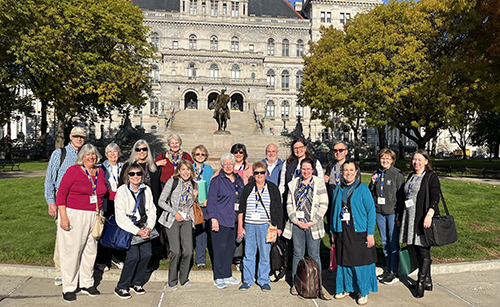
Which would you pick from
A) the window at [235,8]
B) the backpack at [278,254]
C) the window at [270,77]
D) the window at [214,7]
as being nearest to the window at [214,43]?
the window at [214,7]

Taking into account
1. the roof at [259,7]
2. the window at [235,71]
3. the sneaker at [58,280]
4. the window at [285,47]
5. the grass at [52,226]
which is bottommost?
the sneaker at [58,280]

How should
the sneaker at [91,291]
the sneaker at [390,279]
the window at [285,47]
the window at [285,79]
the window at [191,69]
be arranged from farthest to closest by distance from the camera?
the window at [285,47], the window at [285,79], the window at [191,69], the sneaker at [390,279], the sneaker at [91,291]

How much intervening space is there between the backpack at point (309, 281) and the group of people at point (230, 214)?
8.4 inches

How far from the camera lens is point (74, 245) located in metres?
5.75

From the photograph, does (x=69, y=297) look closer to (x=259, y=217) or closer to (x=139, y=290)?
(x=139, y=290)

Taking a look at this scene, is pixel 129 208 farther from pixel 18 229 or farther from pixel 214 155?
pixel 214 155

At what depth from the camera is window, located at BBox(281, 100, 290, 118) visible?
210ft

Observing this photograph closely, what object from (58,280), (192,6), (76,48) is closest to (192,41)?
(192,6)

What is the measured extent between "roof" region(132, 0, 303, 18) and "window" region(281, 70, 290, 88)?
35.8 ft

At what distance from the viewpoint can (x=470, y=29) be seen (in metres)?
20.9

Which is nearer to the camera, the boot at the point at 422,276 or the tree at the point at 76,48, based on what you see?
the boot at the point at 422,276

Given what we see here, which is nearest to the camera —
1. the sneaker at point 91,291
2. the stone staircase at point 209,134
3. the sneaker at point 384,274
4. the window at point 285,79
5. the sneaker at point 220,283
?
the sneaker at point 91,291

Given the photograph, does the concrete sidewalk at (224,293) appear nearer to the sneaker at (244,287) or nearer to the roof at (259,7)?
the sneaker at (244,287)

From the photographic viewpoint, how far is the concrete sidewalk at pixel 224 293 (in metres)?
5.60
